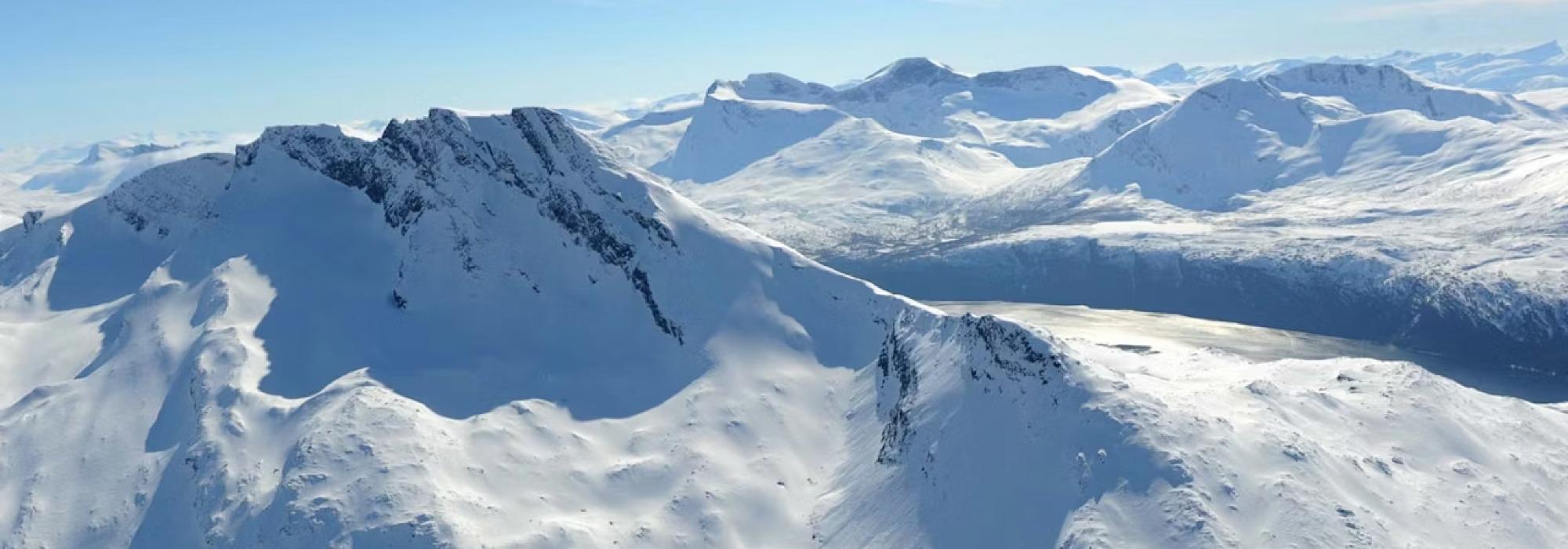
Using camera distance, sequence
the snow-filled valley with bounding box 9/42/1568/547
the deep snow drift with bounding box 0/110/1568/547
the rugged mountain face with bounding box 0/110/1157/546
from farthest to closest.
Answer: the rugged mountain face with bounding box 0/110/1157/546 → the deep snow drift with bounding box 0/110/1568/547 → the snow-filled valley with bounding box 9/42/1568/547

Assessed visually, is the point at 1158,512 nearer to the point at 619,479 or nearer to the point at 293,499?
the point at 619,479

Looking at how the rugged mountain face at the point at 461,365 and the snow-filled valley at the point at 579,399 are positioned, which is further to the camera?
the rugged mountain face at the point at 461,365

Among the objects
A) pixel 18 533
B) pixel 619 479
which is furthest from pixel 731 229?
pixel 18 533

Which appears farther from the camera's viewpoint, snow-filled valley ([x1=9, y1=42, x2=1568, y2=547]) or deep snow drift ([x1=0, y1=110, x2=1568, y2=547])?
deep snow drift ([x1=0, y1=110, x2=1568, y2=547])

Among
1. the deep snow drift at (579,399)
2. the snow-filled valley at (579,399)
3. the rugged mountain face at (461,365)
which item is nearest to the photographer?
the snow-filled valley at (579,399)

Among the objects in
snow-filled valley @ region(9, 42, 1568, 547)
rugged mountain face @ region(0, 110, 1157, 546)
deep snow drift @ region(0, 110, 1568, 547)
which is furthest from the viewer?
rugged mountain face @ region(0, 110, 1157, 546)

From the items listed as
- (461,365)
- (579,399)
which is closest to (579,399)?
(579,399)

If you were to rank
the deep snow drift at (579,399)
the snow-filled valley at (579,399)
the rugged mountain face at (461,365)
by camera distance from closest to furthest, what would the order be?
the snow-filled valley at (579,399)
the deep snow drift at (579,399)
the rugged mountain face at (461,365)

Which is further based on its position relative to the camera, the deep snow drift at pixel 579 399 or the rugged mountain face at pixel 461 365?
the rugged mountain face at pixel 461 365

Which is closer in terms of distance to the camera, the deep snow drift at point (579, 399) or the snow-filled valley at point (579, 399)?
the snow-filled valley at point (579, 399)

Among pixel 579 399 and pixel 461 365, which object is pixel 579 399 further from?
pixel 461 365
